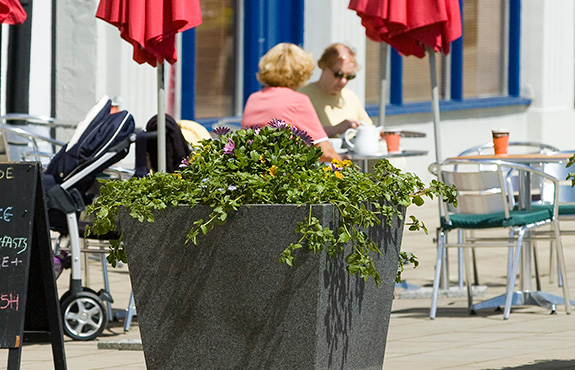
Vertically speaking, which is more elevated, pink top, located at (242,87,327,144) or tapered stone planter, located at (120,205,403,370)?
pink top, located at (242,87,327,144)

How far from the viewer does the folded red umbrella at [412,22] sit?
8070mm

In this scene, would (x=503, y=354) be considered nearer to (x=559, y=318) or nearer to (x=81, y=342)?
(x=559, y=318)

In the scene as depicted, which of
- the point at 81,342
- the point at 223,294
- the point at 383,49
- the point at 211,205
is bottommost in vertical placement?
the point at 81,342

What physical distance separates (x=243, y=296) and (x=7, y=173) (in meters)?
1.37

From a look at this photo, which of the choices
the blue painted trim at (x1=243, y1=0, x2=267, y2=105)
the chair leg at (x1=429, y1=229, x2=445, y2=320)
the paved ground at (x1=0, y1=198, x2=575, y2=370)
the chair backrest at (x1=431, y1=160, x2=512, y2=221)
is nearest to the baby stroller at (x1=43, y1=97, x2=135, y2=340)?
the paved ground at (x1=0, y1=198, x2=575, y2=370)

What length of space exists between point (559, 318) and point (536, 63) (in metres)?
10.4

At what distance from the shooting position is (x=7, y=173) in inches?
200

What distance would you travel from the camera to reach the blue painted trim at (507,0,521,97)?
56.4 feet

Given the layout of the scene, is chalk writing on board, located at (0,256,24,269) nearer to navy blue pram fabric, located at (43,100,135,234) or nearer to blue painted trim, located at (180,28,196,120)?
navy blue pram fabric, located at (43,100,135,234)

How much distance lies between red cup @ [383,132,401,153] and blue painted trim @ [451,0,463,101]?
7.77 meters

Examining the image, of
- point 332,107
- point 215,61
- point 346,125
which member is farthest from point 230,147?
point 215,61

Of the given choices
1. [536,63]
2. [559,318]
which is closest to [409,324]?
[559,318]

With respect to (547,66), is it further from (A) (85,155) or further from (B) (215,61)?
(A) (85,155)

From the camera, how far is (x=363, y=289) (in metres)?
4.41
